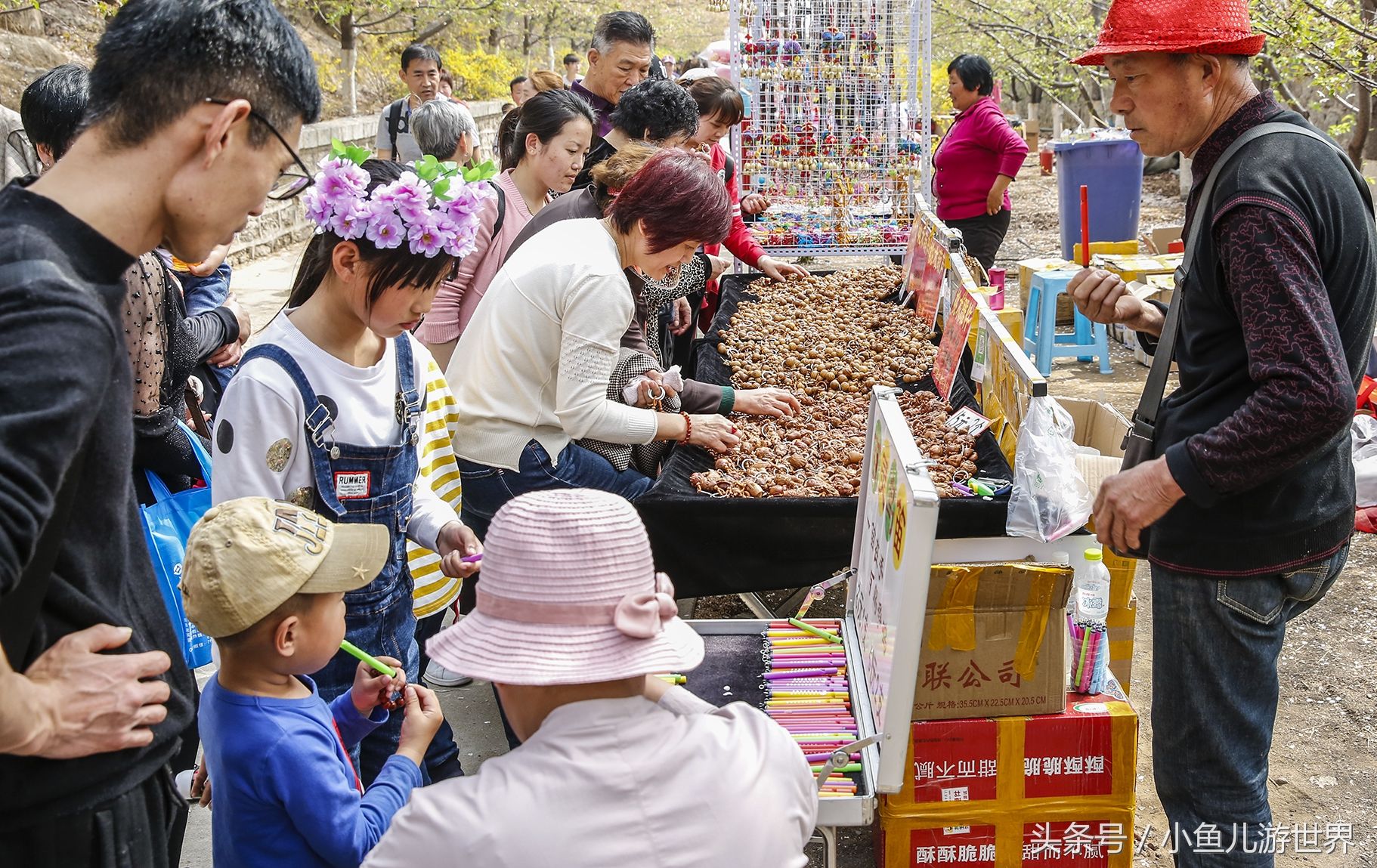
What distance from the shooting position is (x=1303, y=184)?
1896 millimetres

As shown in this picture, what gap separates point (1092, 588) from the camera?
8.42 ft

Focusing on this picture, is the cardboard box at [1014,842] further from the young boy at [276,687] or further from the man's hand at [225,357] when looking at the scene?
the man's hand at [225,357]

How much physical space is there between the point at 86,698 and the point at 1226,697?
1.96 meters

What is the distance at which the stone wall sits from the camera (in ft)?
37.3

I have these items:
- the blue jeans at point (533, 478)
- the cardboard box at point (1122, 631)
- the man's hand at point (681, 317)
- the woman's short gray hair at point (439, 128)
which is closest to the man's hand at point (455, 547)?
the blue jeans at point (533, 478)

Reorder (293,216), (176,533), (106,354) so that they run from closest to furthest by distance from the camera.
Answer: (106,354), (176,533), (293,216)

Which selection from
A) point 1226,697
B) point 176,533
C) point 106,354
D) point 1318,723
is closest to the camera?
point 106,354

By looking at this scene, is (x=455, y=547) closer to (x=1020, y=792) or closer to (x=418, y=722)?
(x=418, y=722)

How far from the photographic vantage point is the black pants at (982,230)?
7621mm

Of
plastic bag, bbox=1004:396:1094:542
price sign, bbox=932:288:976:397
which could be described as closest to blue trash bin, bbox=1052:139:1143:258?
price sign, bbox=932:288:976:397

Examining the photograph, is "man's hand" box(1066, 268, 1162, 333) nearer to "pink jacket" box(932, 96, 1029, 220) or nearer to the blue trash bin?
"pink jacket" box(932, 96, 1029, 220)

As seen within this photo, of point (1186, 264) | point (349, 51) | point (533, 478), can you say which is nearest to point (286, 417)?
point (533, 478)

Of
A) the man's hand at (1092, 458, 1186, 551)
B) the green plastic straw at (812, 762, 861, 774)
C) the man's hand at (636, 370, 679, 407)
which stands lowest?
the green plastic straw at (812, 762, 861, 774)

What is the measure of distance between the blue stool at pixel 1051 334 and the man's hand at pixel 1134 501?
18.8ft
